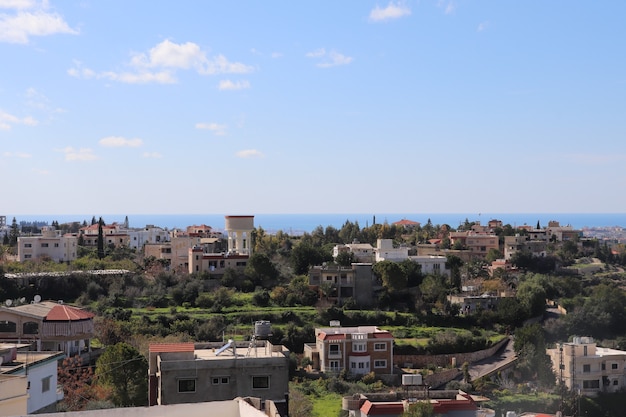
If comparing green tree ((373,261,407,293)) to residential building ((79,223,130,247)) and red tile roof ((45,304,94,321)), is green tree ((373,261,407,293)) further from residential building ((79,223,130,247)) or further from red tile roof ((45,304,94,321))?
residential building ((79,223,130,247))

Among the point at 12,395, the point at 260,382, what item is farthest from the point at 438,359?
the point at 12,395

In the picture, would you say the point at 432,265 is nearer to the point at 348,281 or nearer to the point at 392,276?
the point at 392,276

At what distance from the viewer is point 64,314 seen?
2591 cm

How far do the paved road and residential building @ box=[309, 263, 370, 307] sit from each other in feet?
22.7

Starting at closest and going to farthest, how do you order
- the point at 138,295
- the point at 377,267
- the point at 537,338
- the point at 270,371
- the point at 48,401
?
the point at 48,401, the point at 270,371, the point at 537,338, the point at 138,295, the point at 377,267

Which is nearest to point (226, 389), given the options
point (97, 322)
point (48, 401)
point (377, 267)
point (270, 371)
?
point (270, 371)

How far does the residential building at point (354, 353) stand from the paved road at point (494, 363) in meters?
3.46

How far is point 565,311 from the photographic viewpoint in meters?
40.1

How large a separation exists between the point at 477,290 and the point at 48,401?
30.4 m

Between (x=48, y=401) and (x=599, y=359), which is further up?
(x=48, y=401)

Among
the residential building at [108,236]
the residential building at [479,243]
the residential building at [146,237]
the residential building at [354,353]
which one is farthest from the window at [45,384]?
the residential building at [146,237]

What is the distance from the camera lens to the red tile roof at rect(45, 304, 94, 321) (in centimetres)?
2567

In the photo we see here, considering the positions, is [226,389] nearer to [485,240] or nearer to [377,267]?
[377,267]

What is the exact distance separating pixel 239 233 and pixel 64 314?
65.0 feet
